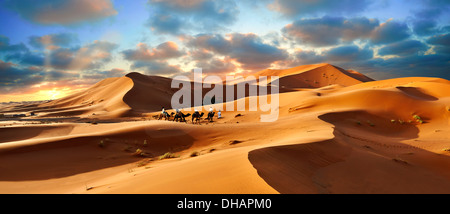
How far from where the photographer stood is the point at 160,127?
42.1 feet

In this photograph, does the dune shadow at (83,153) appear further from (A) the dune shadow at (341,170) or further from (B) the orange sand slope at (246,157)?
(A) the dune shadow at (341,170)

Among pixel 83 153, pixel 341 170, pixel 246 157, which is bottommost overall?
pixel 83 153

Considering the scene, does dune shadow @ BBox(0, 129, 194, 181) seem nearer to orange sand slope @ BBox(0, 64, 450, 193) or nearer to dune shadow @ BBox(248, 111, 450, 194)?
orange sand slope @ BBox(0, 64, 450, 193)

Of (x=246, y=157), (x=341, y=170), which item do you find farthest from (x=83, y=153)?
(x=341, y=170)

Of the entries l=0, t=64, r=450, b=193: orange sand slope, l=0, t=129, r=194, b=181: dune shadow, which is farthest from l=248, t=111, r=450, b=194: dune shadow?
l=0, t=129, r=194, b=181: dune shadow

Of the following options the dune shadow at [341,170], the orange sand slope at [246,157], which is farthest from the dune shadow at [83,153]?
the dune shadow at [341,170]

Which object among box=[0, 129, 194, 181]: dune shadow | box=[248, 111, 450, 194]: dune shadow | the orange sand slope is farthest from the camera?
box=[0, 129, 194, 181]: dune shadow

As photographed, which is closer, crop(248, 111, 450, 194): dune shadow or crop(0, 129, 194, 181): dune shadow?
crop(248, 111, 450, 194): dune shadow

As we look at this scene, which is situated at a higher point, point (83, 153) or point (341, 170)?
point (341, 170)

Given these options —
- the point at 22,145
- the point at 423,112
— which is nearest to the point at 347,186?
the point at 22,145

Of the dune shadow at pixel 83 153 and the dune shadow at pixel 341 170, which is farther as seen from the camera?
the dune shadow at pixel 83 153

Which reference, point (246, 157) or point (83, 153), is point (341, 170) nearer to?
point (246, 157)

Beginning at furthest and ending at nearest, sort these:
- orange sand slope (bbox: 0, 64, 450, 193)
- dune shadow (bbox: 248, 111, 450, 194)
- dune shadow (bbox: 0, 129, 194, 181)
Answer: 1. dune shadow (bbox: 0, 129, 194, 181)
2. dune shadow (bbox: 248, 111, 450, 194)
3. orange sand slope (bbox: 0, 64, 450, 193)
